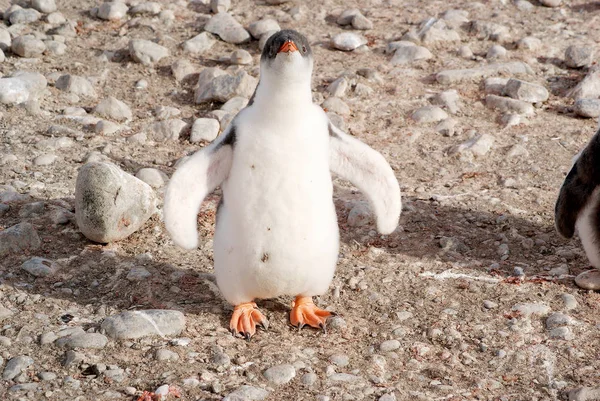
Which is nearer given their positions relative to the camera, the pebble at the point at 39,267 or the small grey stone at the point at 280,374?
the small grey stone at the point at 280,374

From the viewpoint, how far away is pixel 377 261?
5.01m

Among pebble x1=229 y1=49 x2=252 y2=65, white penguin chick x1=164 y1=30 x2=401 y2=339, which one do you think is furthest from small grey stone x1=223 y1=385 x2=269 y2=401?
pebble x1=229 y1=49 x2=252 y2=65

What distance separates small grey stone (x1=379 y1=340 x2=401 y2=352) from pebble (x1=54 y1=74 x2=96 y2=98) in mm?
3789

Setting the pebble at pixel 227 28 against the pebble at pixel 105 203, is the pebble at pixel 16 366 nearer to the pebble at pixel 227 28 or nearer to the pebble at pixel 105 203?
the pebble at pixel 105 203

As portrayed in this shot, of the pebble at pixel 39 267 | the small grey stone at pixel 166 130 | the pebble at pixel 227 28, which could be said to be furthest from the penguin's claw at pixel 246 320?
the pebble at pixel 227 28

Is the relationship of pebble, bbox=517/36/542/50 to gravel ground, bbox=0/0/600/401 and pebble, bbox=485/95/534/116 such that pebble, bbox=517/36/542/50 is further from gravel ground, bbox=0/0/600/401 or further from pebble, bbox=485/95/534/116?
pebble, bbox=485/95/534/116

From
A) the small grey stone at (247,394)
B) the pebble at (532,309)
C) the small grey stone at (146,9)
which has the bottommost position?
the small grey stone at (146,9)

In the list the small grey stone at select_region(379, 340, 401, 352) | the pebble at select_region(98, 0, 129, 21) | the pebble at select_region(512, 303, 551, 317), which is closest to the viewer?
the small grey stone at select_region(379, 340, 401, 352)

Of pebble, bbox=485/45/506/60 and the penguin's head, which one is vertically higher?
the penguin's head

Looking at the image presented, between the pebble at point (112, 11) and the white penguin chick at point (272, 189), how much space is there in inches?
175

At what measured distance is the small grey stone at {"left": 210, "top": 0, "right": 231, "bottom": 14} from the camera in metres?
8.28

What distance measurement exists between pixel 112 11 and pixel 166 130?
2.19 metres

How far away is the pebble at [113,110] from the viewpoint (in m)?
6.64

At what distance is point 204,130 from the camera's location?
641 centimetres
